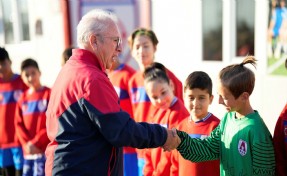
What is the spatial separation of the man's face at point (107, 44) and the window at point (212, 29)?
4434mm

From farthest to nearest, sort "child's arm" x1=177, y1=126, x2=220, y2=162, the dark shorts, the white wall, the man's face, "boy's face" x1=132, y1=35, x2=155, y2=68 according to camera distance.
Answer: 1. the white wall
2. the dark shorts
3. "boy's face" x1=132, y1=35, x2=155, y2=68
4. "child's arm" x1=177, y1=126, x2=220, y2=162
5. the man's face

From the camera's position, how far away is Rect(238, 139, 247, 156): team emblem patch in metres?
2.27

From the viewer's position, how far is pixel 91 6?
8211 mm

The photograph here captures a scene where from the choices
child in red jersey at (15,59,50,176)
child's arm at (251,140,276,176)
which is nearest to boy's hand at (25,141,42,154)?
child in red jersey at (15,59,50,176)

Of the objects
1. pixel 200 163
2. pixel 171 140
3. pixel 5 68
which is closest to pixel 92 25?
pixel 171 140

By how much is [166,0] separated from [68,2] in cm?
237

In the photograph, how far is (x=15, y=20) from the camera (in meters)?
11.0

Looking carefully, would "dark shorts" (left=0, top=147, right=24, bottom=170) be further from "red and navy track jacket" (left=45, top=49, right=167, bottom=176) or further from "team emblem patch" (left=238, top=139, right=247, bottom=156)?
"team emblem patch" (left=238, top=139, right=247, bottom=156)

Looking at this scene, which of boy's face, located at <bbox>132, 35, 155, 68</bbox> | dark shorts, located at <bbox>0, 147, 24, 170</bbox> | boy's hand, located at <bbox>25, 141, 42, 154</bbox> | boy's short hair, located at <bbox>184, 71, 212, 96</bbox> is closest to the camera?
boy's short hair, located at <bbox>184, 71, 212, 96</bbox>

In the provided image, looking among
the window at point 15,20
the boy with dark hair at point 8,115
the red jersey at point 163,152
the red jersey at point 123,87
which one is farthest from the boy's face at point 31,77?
the window at point 15,20

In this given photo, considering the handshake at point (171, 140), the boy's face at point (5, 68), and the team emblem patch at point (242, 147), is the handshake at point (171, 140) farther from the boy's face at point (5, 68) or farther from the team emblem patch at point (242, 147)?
the boy's face at point (5, 68)

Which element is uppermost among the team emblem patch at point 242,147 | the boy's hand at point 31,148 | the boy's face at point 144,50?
the boy's face at point 144,50

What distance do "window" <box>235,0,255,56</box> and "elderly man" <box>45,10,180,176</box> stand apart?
13.4 ft

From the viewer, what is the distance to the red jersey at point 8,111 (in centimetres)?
473
